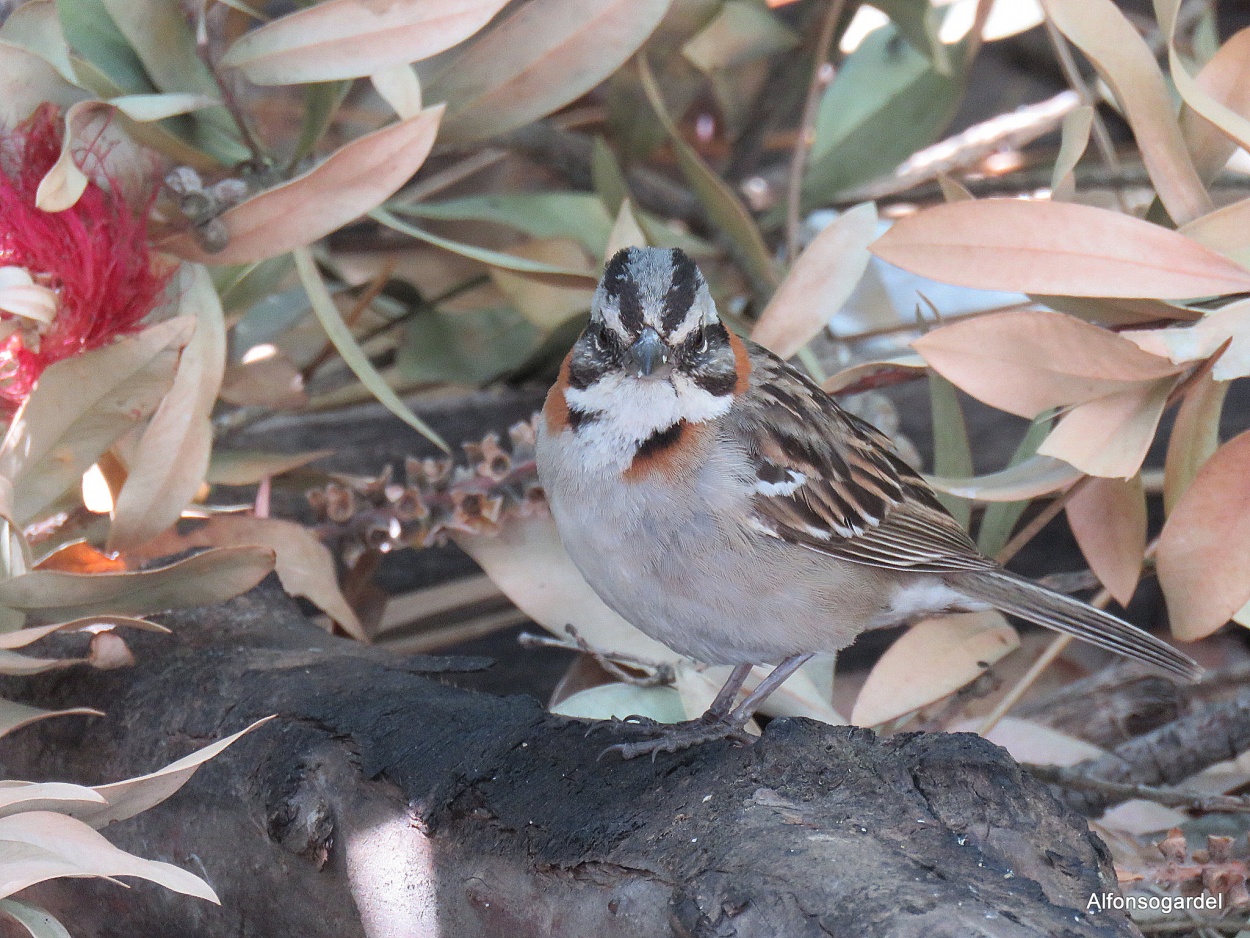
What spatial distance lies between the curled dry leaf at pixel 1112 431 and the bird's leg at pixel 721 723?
0.57 meters

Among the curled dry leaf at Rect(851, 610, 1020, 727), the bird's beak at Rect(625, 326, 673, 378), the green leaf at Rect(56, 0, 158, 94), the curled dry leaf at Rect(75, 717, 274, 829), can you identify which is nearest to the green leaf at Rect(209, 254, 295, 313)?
the green leaf at Rect(56, 0, 158, 94)

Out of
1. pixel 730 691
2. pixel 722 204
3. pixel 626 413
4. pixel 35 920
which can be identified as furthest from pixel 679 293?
pixel 35 920

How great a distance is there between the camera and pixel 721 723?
174 cm

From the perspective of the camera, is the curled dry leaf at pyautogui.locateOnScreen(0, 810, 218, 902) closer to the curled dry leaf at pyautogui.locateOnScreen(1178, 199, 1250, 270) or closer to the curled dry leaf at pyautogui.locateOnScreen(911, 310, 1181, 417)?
the curled dry leaf at pyautogui.locateOnScreen(911, 310, 1181, 417)

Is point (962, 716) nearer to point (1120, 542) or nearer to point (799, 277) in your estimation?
point (1120, 542)

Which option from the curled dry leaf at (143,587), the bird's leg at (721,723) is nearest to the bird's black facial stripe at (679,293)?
the bird's leg at (721,723)

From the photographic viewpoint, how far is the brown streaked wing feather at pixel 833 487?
193 centimetres

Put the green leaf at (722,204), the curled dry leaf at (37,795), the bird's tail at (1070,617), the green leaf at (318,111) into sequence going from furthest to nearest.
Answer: the green leaf at (722,204) → the green leaf at (318,111) → the bird's tail at (1070,617) → the curled dry leaf at (37,795)

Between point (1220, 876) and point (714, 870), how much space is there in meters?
0.70

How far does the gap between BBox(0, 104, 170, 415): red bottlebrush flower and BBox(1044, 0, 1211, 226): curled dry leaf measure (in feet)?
4.65

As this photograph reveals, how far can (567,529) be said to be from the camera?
1878 millimetres

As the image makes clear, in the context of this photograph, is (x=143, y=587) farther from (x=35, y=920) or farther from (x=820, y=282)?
(x=820, y=282)

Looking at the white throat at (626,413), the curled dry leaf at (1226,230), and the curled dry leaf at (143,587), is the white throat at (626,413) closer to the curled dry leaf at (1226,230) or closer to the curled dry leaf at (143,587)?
the curled dry leaf at (143,587)

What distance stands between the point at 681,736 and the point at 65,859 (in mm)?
748
